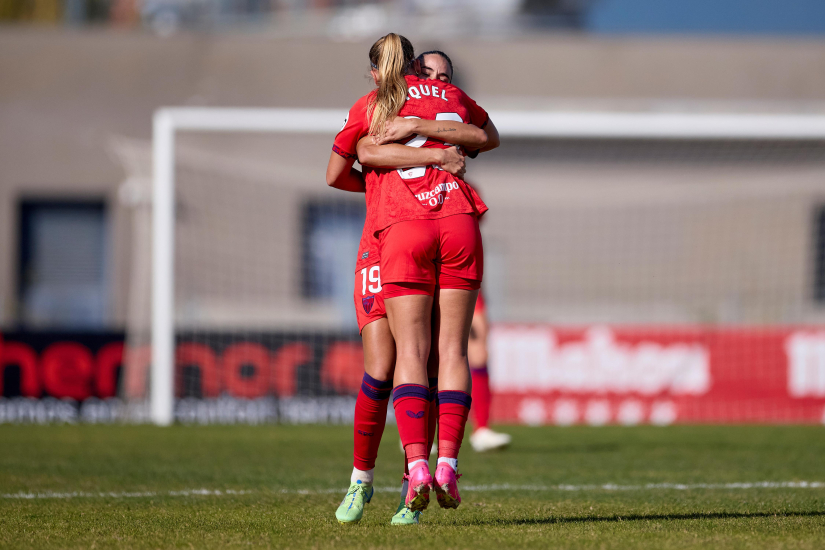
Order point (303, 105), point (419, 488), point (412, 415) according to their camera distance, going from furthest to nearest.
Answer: point (303, 105) → point (412, 415) → point (419, 488)

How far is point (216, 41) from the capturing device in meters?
17.8

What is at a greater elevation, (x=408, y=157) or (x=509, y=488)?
(x=408, y=157)

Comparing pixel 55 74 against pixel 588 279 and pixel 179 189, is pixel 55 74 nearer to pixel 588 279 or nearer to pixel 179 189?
pixel 179 189

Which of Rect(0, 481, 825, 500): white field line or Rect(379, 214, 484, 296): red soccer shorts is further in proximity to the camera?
Rect(0, 481, 825, 500): white field line

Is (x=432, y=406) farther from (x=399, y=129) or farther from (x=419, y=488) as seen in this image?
(x=399, y=129)

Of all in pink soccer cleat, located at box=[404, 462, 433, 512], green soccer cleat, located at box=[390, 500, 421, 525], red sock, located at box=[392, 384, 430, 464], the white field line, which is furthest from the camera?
the white field line

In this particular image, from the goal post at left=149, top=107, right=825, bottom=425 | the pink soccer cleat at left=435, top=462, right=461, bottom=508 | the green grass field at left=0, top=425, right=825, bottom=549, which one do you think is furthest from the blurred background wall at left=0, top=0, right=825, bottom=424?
the pink soccer cleat at left=435, top=462, right=461, bottom=508

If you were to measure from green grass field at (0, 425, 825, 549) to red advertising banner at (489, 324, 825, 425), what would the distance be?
6.82 feet

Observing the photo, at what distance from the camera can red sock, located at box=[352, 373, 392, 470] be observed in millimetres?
3533

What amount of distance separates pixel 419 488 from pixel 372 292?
0.72m

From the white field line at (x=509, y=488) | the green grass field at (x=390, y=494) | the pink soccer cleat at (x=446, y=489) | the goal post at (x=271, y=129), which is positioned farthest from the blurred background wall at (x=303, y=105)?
the pink soccer cleat at (x=446, y=489)

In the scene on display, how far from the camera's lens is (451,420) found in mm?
→ 3357

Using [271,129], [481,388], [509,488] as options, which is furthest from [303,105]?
[509,488]

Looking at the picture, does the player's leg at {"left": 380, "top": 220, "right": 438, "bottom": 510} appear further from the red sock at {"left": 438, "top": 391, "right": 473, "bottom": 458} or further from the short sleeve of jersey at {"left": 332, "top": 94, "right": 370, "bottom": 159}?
the short sleeve of jersey at {"left": 332, "top": 94, "right": 370, "bottom": 159}
